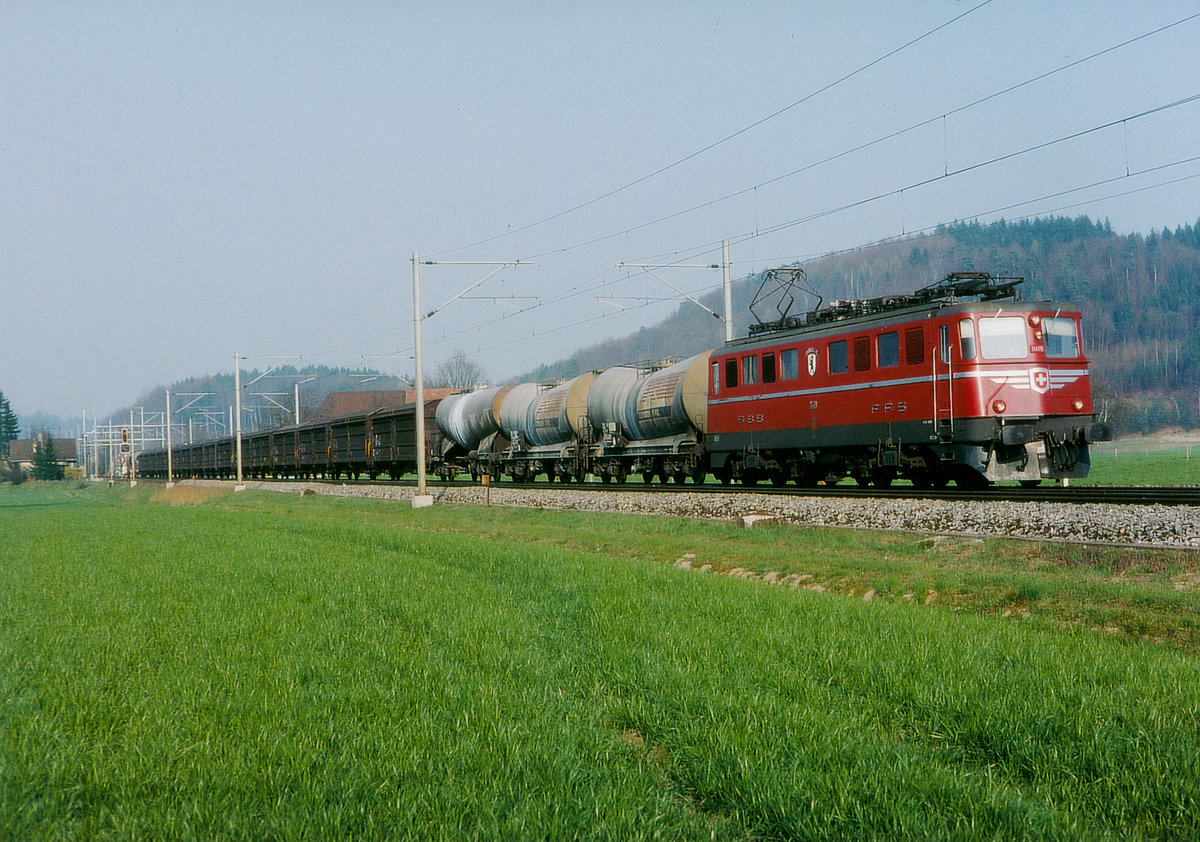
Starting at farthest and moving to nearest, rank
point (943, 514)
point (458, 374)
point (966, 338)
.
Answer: point (458, 374)
point (966, 338)
point (943, 514)

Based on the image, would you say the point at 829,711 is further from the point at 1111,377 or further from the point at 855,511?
the point at 1111,377

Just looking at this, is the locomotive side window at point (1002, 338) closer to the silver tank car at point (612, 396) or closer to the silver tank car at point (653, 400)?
the silver tank car at point (653, 400)

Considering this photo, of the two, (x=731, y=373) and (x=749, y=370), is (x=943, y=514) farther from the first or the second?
(x=731, y=373)

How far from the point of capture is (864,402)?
21969 millimetres

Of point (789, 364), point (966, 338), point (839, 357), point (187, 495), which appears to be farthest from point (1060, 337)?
point (187, 495)

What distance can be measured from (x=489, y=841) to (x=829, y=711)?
239cm

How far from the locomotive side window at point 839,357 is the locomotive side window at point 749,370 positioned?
3.12 m

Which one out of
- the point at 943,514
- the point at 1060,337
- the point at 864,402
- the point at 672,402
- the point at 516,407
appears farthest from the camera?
the point at 516,407

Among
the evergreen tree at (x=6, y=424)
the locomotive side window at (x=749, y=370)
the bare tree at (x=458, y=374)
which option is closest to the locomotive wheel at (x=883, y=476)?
the locomotive side window at (x=749, y=370)

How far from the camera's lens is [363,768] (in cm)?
455

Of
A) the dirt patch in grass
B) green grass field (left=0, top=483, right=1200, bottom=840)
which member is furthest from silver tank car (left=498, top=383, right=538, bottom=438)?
green grass field (left=0, top=483, right=1200, bottom=840)

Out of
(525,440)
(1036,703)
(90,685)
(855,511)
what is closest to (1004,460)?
(855,511)

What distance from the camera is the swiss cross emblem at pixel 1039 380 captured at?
65.8ft

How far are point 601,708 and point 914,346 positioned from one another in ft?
55.0
